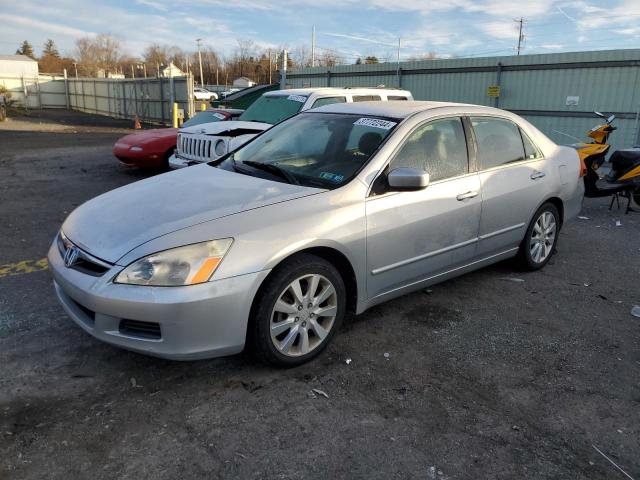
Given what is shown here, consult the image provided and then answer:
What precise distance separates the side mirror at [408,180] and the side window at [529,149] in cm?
189

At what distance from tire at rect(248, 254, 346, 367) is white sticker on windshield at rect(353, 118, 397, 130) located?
124 centimetres

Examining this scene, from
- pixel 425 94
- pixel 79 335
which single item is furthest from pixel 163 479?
pixel 425 94

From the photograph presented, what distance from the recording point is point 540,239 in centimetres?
516

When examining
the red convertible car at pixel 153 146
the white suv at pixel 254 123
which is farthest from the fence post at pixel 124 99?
the white suv at pixel 254 123

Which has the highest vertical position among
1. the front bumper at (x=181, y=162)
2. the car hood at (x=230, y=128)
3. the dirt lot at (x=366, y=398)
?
the car hood at (x=230, y=128)

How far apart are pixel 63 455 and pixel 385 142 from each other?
2.76 metres

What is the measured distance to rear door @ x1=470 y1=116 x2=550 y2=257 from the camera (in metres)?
4.41

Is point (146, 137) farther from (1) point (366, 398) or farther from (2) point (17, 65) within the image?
(2) point (17, 65)

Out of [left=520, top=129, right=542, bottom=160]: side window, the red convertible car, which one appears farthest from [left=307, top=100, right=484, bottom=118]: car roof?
the red convertible car

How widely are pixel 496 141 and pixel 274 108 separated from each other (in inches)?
195

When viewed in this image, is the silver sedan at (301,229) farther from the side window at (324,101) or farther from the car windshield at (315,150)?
the side window at (324,101)

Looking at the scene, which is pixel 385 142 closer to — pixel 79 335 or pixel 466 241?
pixel 466 241

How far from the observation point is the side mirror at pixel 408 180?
3.53 m

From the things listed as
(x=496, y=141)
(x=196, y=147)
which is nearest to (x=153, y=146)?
(x=196, y=147)
